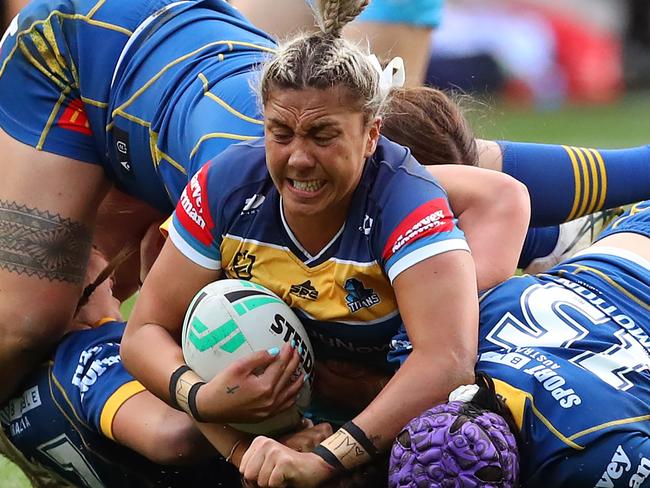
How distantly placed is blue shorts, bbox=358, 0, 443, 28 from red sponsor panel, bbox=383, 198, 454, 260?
2230 millimetres

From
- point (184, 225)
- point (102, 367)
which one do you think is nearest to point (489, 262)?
point (184, 225)

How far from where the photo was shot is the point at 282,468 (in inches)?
148

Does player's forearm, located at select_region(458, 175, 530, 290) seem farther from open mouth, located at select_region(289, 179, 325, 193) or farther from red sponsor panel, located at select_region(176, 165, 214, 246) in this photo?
red sponsor panel, located at select_region(176, 165, 214, 246)

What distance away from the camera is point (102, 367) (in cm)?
485

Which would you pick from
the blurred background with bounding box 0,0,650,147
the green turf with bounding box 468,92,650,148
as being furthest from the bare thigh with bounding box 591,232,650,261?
the blurred background with bounding box 0,0,650,147

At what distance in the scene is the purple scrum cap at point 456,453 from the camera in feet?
11.6

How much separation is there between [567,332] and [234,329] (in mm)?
983

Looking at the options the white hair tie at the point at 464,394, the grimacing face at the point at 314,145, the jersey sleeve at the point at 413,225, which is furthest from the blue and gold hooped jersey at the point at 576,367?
the grimacing face at the point at 314,145

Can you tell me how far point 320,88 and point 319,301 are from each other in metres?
0.67

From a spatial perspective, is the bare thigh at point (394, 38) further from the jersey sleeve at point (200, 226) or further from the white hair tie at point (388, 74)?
the jersey sleeve at point (200, 226)

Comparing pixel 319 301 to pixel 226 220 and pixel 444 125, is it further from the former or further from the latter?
pixel 444 125

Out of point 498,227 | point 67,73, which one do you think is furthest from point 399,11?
point 498,227

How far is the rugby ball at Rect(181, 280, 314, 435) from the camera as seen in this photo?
4062mm

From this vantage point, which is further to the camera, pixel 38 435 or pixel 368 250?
pixel 38 435
